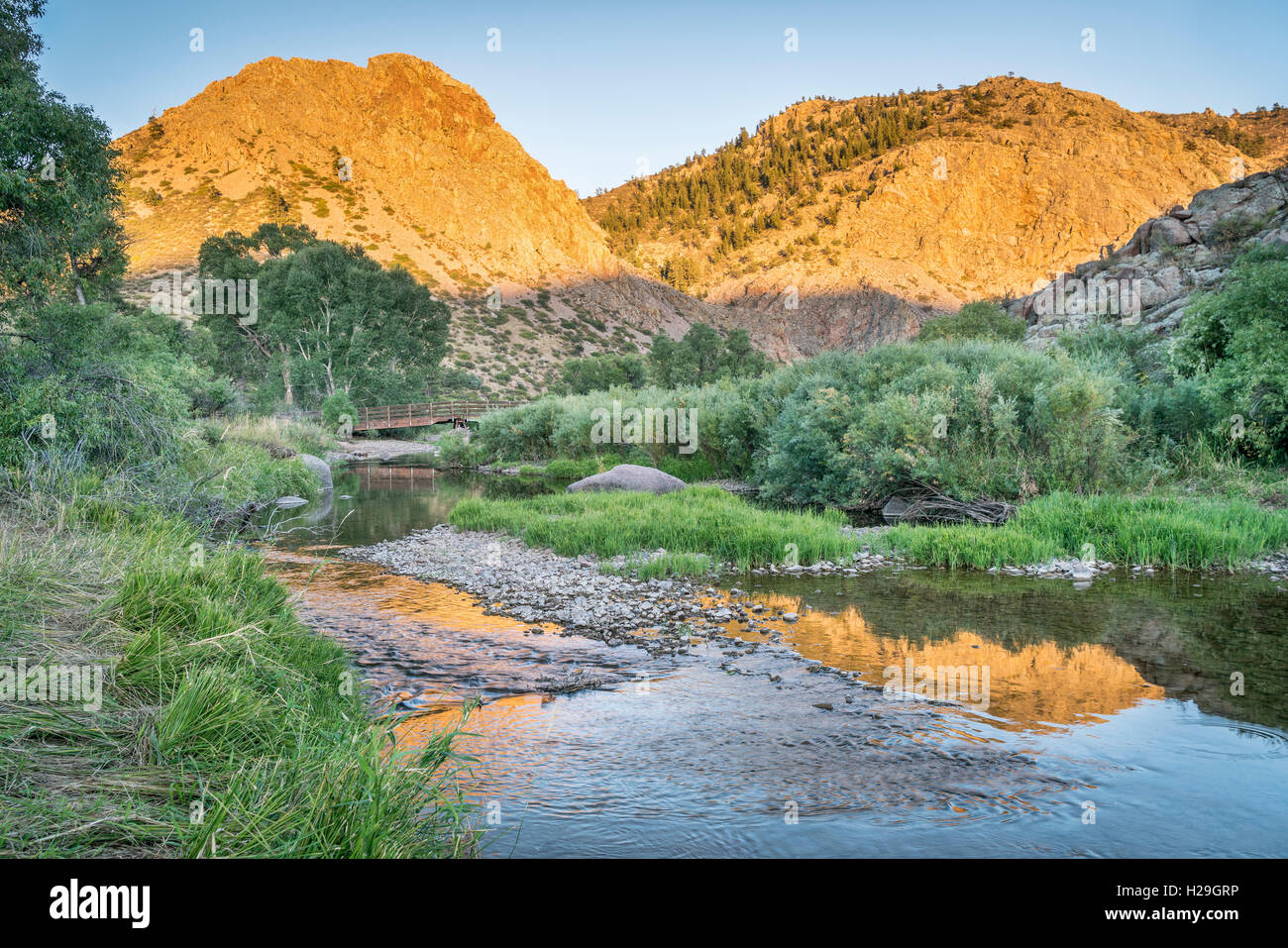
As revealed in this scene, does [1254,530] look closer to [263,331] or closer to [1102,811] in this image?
[1102,811]

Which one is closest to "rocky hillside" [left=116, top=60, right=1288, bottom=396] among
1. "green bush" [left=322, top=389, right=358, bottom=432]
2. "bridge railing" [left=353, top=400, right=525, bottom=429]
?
"bridge railing" [left=353, top=400, right=525, bottom=429]

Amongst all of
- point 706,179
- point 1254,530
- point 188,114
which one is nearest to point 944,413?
point 1254,530

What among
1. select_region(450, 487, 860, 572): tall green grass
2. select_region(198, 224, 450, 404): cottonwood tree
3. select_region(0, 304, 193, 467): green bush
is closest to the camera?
select_region(0, 304, 193, 467): green bush

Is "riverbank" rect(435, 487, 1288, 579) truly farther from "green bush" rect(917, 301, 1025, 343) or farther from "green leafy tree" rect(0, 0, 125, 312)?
"green bush" rect(917, 301, 1025, 343)

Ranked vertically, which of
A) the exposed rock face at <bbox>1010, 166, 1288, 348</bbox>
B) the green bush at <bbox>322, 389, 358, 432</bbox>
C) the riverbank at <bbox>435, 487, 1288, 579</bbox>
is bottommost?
the riverbank at <bbox>435, 487, 1288, 579</bbox>

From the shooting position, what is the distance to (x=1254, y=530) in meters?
12.8

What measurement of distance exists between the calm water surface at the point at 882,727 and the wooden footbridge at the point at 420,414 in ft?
137

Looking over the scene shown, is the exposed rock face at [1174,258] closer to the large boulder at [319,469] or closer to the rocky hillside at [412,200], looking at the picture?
the large boulder at [319,469]

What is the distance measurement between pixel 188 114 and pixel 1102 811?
12061 centimetres

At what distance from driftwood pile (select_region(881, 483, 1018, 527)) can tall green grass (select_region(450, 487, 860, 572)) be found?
171cm

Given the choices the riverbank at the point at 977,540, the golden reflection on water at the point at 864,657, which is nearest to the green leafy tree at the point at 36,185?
the golden reflection on water at the point at 864,657

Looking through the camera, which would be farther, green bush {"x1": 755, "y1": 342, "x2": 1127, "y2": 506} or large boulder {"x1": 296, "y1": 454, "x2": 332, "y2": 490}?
large boulder {"x1": 296, "y1": 454, "x2": 332, "y2": 490}

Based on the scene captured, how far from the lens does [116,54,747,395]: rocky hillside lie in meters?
81.4

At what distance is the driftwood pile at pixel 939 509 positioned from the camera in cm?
1557
